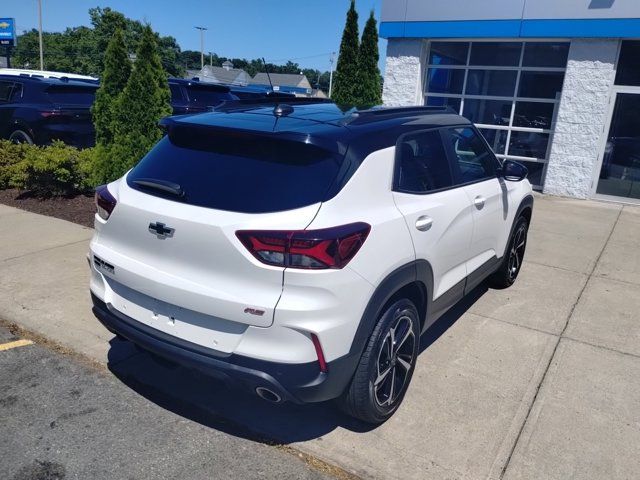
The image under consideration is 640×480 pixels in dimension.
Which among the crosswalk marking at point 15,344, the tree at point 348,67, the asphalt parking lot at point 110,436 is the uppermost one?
the tree at point 348,67

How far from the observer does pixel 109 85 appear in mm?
8344

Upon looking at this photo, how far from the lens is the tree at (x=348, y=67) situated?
1125 centimetres

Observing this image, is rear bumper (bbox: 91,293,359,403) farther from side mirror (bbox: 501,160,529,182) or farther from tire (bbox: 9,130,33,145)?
tire (bbox: 9,130,33,145)

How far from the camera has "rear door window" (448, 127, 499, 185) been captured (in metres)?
3.95

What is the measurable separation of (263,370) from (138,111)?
20.1ft

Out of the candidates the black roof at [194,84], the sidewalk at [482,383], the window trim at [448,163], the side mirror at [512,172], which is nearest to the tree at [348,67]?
the black roof at [194,84]

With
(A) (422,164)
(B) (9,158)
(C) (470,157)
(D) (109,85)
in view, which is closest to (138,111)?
(D) (109,85)

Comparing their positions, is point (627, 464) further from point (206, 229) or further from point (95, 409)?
point (95, 409)

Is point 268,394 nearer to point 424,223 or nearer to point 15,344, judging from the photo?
point 424,223

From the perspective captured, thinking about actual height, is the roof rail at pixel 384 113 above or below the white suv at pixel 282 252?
above

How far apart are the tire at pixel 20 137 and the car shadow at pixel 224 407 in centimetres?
725

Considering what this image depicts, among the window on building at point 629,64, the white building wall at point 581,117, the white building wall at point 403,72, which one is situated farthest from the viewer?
the white building wall at point 403,72

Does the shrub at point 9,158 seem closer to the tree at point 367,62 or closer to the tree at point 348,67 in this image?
the tree at point 348,67

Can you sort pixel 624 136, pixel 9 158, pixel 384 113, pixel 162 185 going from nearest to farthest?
pixel 162 185, pixel 384 113, pixel 9 158, pixel 624 136
